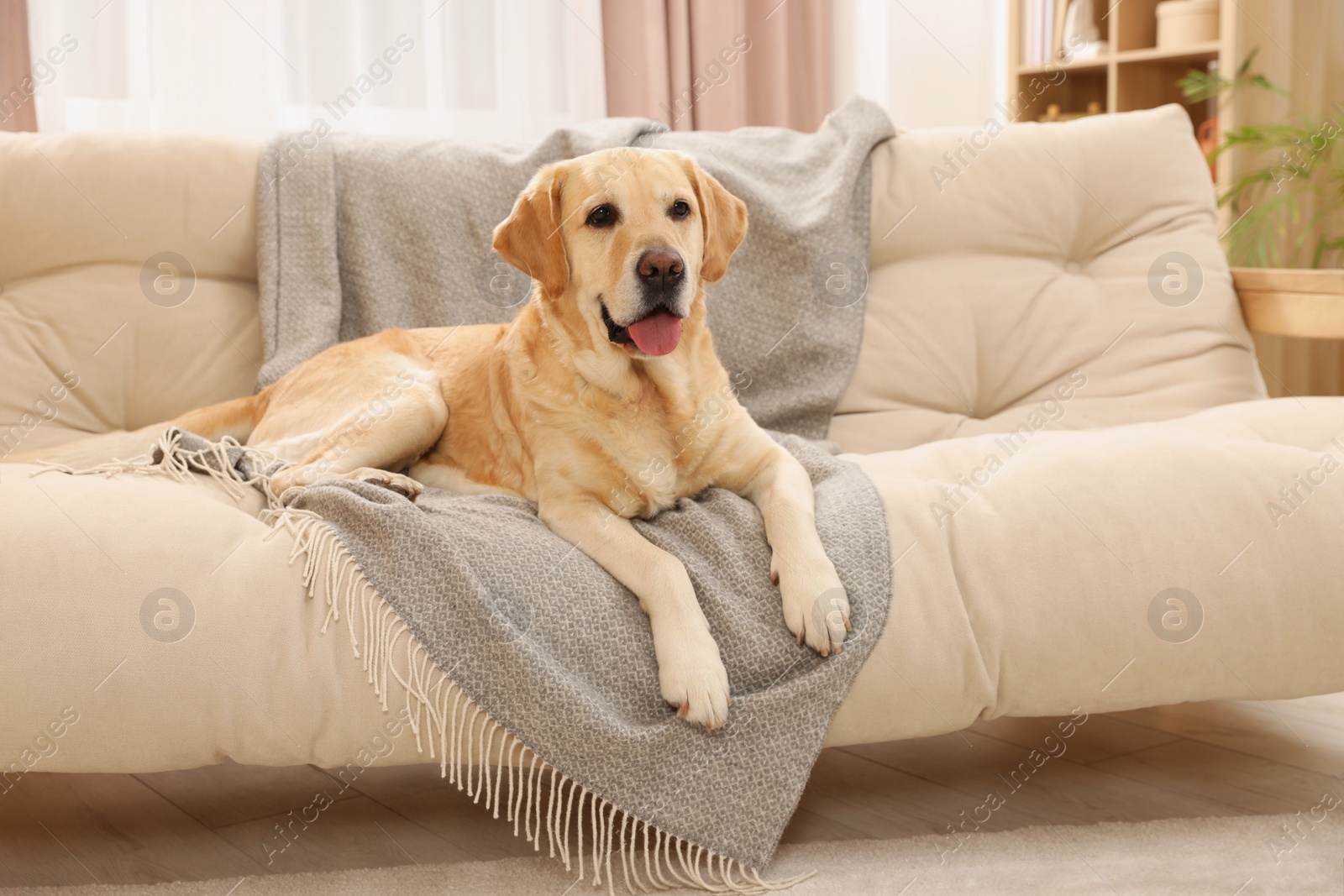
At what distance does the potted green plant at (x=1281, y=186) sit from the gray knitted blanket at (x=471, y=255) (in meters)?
1.56

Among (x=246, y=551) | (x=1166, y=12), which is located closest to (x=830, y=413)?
(x=246, y=551)

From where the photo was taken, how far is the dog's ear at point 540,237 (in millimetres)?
1993

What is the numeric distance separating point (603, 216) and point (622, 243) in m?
0.08

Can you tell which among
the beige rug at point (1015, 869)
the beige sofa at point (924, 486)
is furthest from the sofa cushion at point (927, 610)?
the beige rug at point (1015, 869)

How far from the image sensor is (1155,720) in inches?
89.9

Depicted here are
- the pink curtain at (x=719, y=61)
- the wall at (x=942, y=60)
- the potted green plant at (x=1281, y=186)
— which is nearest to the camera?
the potted green plant at (x=1281, y=186)

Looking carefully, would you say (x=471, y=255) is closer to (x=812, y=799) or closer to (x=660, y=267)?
(x=660, y=267)

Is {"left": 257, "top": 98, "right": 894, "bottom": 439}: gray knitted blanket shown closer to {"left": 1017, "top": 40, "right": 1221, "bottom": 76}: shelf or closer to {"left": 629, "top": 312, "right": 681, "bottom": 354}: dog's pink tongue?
{"left": 629, "top": 312, "right": 681, "bottom": 354}: dog's pink tongue

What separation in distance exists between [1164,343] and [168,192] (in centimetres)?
237

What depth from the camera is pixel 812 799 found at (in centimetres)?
192

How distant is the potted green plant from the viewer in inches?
139

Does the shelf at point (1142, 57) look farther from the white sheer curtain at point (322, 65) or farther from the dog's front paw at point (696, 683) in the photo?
the dog's front paw at point (696, 683)

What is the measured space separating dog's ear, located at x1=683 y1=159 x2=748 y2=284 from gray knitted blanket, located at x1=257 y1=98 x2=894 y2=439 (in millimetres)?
516

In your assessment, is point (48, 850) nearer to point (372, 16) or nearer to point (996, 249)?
point (996, 249)
